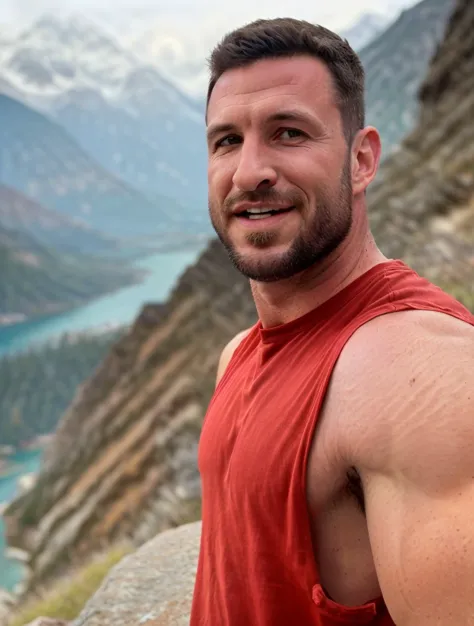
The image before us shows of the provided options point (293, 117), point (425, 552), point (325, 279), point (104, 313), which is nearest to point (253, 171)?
point (293, 117)

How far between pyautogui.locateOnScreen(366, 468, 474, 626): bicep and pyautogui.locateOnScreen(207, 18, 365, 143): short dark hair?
121 cm

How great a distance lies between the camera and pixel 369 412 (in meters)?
1.68

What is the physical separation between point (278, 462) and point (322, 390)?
26cm

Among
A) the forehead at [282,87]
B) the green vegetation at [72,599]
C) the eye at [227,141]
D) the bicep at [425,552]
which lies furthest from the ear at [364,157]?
the green vegetation at [72,599]

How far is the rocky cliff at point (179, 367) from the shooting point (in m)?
11.6

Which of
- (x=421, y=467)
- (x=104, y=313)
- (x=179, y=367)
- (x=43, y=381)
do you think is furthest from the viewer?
(x=104, y=313)

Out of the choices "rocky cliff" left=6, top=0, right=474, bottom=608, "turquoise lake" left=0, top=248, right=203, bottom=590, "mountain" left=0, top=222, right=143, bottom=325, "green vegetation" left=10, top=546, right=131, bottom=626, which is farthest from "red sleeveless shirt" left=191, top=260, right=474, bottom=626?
"mountain" left=0, top=222, right=143, bottom=325

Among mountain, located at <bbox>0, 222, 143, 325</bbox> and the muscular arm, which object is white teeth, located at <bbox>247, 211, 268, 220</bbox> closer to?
the muscular arm

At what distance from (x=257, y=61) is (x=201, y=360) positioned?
51.1ft

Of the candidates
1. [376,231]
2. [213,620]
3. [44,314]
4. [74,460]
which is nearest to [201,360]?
[376,231]

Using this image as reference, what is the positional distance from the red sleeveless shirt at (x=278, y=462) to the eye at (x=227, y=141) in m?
0.66

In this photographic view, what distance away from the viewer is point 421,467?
156cm

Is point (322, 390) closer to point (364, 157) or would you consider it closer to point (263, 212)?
point (263, 212)

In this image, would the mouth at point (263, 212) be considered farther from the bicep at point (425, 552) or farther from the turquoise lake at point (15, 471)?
the turquoise lake at point (15, 471)
